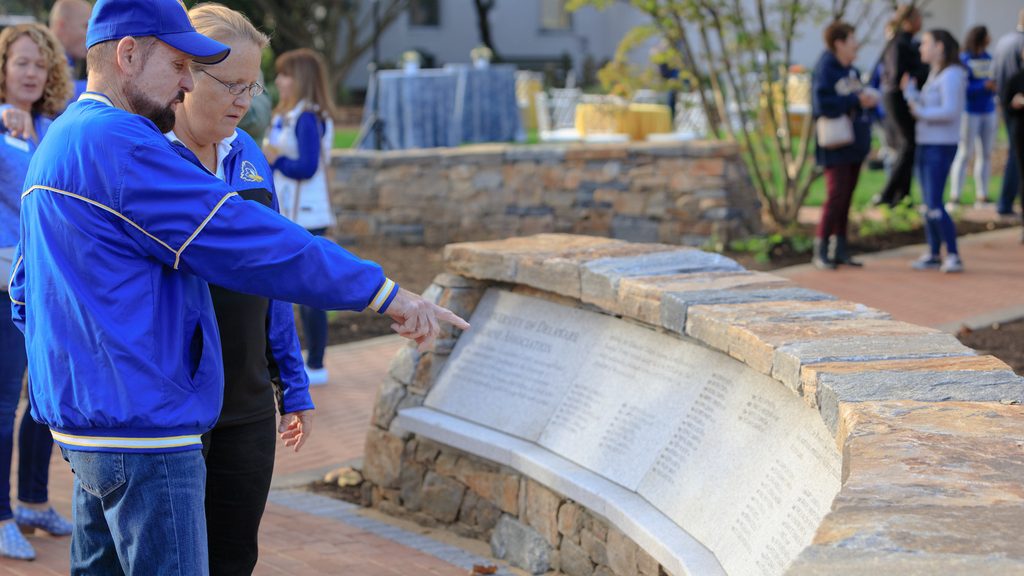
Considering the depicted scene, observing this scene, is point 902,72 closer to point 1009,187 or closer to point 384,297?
point 1009,187

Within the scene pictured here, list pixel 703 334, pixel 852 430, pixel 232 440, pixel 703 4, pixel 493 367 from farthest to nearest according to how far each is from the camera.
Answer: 1. pixel 703 4
2. pixel 493 367
3. pixel 703 334
4. pixel 232 440
5. pixel 852 430

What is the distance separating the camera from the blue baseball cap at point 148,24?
2438 millimetres

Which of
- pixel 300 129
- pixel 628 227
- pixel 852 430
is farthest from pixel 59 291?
pixel 628 227

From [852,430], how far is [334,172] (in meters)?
9.56

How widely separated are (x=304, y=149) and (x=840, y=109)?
432cm

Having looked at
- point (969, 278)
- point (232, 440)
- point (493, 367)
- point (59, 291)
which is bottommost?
point (969, 278)

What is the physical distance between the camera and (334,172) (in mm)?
12000

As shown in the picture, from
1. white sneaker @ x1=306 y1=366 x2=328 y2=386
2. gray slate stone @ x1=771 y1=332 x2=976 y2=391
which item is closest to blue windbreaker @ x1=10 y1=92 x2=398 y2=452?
gray slate stone @ x1=771 y1=332 x2=976 y2=391

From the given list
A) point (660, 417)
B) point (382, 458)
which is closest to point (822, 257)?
point (382, 458)

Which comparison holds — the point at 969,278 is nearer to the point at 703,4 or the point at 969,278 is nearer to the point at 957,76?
the point at 957,76

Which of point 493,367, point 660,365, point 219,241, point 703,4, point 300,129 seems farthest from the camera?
point 703,4

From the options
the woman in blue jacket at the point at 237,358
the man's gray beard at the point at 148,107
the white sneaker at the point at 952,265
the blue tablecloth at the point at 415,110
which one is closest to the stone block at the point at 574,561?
the woman in blue jacket at the point at 237,358

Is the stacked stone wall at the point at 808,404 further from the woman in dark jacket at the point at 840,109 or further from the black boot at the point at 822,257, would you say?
the black boot at the point at 822,257

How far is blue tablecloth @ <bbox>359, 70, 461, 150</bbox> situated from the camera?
17.1 meters
